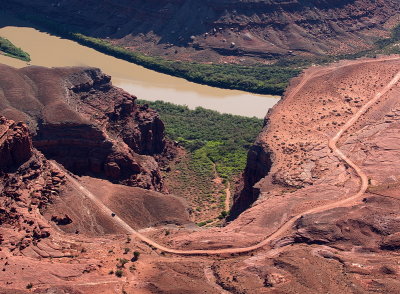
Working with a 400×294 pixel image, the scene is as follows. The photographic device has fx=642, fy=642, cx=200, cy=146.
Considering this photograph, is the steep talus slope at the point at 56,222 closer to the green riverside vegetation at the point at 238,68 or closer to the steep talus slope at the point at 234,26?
the green riverside vegetation at the point at 238,68

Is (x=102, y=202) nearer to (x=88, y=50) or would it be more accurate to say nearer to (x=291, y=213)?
(x=291, y=213)

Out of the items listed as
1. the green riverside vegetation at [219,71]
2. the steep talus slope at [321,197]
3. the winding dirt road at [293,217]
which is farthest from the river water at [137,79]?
the winding dirt road at [293,217]

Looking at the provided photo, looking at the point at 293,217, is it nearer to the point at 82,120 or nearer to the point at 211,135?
the point at 82,120

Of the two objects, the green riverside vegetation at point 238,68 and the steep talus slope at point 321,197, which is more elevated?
the green riverside vegetation at point 238,68

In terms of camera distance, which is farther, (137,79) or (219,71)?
(219,71)

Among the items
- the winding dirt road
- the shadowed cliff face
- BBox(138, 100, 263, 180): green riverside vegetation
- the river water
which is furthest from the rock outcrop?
the river water

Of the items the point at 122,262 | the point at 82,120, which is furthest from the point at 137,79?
the point at 122,262
